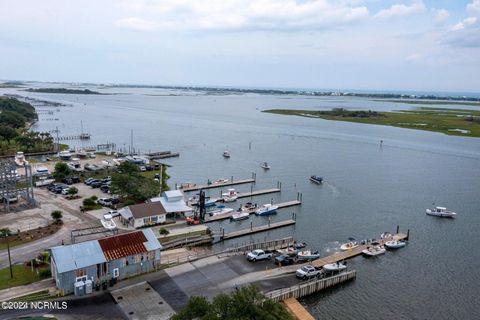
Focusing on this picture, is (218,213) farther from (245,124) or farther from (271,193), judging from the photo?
(245,124)

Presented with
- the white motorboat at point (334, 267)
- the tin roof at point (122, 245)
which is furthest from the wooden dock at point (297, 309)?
the tin roof at point (122, 245)

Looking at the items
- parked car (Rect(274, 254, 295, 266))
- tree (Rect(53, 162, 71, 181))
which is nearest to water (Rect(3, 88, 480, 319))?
parked car (Rect(274, 254, 295, 266))

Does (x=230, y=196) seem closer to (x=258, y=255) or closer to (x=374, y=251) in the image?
(x=258, y=255)

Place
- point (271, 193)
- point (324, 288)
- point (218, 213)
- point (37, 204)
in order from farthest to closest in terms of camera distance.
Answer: point (271, 193) → point (218, 213) → point (37, 204) → point (324, 288)

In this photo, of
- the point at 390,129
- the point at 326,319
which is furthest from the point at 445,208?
the point at 390,129

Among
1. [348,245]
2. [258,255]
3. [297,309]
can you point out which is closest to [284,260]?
[258,255]
